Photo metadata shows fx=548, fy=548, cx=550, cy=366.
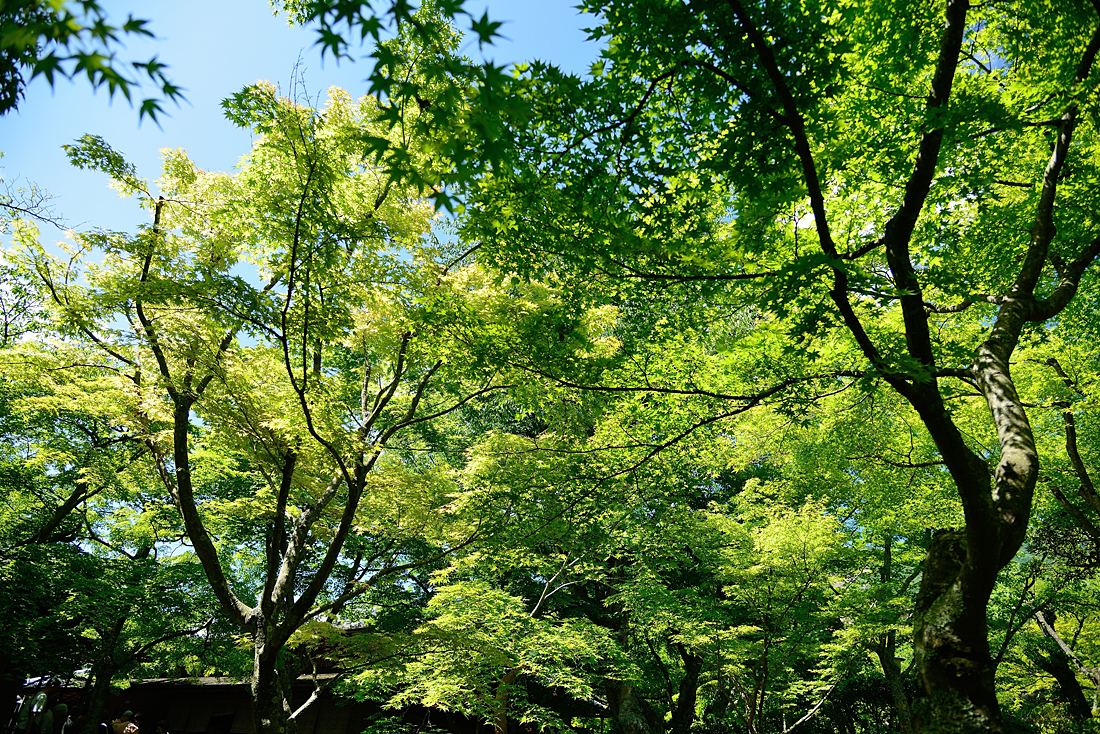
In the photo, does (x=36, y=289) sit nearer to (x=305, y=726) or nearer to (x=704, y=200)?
(x=704, y=200)

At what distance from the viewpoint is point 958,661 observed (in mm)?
3486

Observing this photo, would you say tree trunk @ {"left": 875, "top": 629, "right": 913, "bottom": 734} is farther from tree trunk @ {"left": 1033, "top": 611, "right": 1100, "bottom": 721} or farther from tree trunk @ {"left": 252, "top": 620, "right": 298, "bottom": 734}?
tree trunk @ {"left": 252, "top": 620, "right": 298, "bottom": 734}

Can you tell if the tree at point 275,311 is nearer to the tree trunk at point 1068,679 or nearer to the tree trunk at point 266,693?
the tree trunk at point 266,693

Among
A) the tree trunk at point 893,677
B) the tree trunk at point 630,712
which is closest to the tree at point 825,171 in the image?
the tree trunk at point 893,677

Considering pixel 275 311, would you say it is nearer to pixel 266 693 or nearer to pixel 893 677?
pixel 266 693

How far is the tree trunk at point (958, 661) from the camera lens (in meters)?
3.35

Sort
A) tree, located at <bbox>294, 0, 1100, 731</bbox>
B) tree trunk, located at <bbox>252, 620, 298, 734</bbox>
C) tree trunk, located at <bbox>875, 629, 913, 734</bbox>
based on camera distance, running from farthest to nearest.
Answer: tree trunk, located at <bbox>875, 629, 913, 734</bbox> → tree trunk, located at <bbox>252, 620, 298, 734</bbox> → tree, located at <bbox>294, 0, 1100, 731</bbox>

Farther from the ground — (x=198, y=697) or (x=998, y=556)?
(x=998, y=556)

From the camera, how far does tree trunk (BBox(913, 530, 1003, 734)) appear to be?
3346 mm

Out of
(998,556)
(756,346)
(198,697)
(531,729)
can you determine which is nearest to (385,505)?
(756,346)

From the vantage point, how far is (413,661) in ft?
30.8

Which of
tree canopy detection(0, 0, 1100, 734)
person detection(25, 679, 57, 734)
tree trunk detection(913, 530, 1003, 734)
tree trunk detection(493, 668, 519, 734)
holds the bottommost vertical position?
person detection(25, 679, 57, 734)

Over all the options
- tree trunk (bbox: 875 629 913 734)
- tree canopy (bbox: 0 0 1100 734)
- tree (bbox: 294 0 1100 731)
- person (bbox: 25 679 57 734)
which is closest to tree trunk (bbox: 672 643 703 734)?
tree canopy (bbox: 0 0 1100 734)

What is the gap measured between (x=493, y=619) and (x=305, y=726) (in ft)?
29.2
